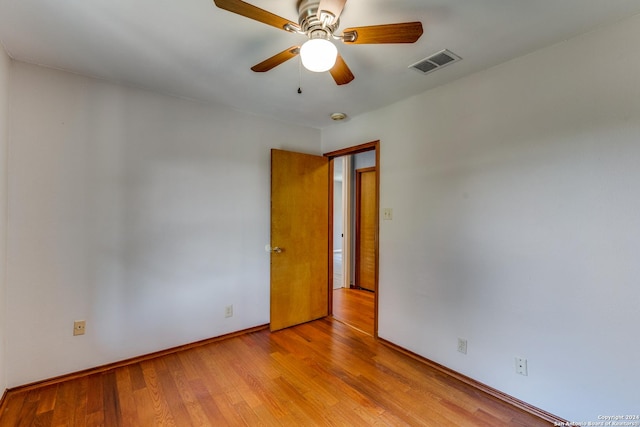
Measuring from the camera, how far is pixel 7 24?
1.63m

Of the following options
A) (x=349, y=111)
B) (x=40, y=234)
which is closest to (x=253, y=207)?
(x=349, y=111)

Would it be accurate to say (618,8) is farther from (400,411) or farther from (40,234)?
(40,234)

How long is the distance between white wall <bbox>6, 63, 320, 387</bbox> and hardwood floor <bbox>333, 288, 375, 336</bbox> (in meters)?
1.07

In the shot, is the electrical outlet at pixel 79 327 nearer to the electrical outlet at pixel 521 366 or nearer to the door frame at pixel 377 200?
the door frame at pixel 377 200

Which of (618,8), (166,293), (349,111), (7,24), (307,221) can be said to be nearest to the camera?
(618,8)

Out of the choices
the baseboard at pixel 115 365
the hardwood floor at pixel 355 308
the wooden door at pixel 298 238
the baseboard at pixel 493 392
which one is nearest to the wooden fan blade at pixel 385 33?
the wooden door at pixel 298 238

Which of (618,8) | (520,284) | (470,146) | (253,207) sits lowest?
(520,284)

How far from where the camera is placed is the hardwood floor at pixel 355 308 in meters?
3.31

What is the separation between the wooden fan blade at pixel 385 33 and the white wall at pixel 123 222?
1948 mm

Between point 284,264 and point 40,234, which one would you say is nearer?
point 40,234

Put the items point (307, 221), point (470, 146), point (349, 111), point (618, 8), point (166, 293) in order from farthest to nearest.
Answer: point (307, 221), point (349, 111), point (166, 293), point (470, 146), point (618, 8)

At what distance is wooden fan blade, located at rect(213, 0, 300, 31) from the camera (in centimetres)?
114

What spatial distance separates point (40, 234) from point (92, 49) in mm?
1378

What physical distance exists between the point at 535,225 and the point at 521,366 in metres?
0.97
